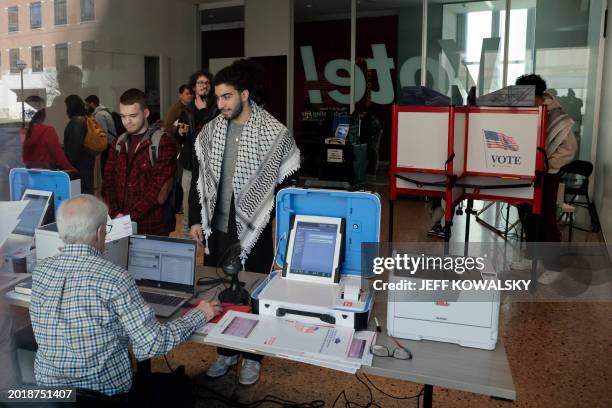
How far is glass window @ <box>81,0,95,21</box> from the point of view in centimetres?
763

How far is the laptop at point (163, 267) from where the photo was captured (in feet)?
7.30

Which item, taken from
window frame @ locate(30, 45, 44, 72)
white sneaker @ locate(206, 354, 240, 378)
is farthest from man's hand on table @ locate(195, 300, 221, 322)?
window frame @ locate(30, 45, 44, 72)

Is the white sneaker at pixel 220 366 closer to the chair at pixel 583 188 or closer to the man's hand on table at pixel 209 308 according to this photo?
the man's hand on table at pixel 209 308

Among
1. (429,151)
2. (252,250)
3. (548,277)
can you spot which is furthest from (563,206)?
(252,250)

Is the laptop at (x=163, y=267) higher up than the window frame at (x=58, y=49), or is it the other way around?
the window frame at (x=58, y=49)

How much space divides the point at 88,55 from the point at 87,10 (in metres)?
0.65

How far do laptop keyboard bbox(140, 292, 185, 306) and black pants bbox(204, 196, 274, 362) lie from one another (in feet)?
1.52

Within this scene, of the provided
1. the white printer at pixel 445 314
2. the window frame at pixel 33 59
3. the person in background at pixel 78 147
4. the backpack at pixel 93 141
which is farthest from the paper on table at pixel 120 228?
the window frame at pixel 33 59

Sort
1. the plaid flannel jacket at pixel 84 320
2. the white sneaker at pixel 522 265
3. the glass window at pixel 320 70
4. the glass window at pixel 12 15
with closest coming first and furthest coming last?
the plaid flannel jacket at pixel 84 320 → the glass window at pixel 12 15 → the white sneaker at pixel 522 265 → the glass window at pixel 320 70

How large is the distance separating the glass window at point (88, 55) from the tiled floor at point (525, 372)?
19.4 feet

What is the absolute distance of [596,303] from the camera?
406 centimetres

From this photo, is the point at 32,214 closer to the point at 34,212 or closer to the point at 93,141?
the point at 34,212

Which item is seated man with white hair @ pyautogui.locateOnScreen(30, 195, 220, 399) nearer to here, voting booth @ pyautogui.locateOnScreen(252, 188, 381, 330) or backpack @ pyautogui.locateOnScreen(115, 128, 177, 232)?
voting booth @ pyautogui.locateOnScreen(252, 188, 381, 330)

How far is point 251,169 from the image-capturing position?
8.61ft
